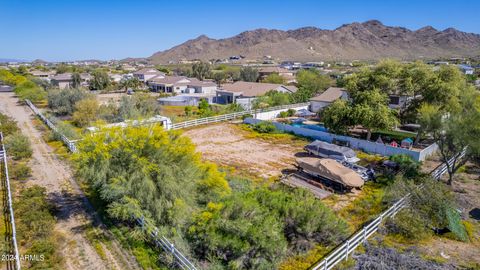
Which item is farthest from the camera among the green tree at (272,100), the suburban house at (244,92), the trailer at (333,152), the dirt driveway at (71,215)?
the suburban house at (244,92)

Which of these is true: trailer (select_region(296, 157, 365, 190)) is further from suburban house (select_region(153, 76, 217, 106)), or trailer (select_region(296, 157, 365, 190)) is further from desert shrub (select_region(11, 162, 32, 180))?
suburban house (select_region(153, 76, 217, 106))

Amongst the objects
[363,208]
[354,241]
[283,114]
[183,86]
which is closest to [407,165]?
[363,208]

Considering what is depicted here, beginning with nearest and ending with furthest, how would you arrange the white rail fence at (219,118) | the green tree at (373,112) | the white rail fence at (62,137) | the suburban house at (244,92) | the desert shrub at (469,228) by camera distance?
the desert shrub at (469,228)
the white rail fence at (62,137)
the green tree at (373,112)
the white rail fence at (219,118)
the suburban house at (244,92)

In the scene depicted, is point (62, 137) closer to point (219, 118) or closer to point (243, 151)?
point (243, 151)

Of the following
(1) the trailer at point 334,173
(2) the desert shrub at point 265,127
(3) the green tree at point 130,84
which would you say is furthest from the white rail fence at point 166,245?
(3) the green tree at point 130,84

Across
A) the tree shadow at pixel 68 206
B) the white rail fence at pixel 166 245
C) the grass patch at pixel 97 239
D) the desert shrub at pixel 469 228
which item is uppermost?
the white rail fence at pixel 166 245

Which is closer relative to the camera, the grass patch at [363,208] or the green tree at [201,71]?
the grass patch at [363,208]

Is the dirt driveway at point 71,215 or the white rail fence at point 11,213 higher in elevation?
the white rail fence at point 11,213

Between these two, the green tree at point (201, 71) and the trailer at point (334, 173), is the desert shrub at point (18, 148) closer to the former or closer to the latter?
the trailer at point (334, 173)
